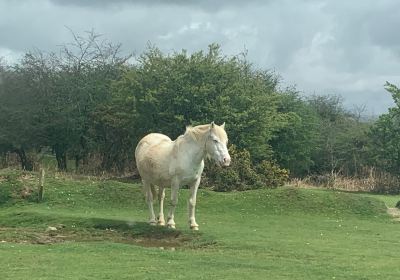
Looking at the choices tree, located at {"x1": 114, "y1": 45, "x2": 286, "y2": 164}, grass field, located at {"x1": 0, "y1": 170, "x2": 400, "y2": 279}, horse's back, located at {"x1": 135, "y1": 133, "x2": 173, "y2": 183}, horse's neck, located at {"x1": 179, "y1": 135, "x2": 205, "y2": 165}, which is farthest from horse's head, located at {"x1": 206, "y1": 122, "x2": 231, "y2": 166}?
tree, located at {"x1": 114, "y1": 45, "x2": 286, "y2": 164}

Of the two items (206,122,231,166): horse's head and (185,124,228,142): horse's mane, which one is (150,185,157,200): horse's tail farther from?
(206,122,231,166): horse's head

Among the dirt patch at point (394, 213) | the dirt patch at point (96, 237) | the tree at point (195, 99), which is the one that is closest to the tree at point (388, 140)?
the tree at point (195, 99)

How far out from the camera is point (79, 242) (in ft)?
46.5

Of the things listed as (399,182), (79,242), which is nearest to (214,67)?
(399,182)

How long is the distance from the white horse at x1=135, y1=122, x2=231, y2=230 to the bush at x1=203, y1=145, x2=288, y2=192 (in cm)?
1082

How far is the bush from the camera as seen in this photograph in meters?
27.5

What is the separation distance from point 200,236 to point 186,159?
2056 millimetres

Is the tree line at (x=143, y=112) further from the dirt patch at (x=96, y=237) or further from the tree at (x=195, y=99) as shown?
the dirt patch at (x=96, y=237)

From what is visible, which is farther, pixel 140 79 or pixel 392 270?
pixel 140 79

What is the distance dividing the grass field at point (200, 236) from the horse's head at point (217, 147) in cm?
185

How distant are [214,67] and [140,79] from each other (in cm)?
422

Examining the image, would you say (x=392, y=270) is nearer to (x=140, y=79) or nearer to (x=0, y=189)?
(x=0, y=189)

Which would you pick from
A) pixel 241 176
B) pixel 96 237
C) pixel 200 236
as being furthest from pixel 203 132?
pixel 241 176

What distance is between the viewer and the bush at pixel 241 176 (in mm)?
27469
